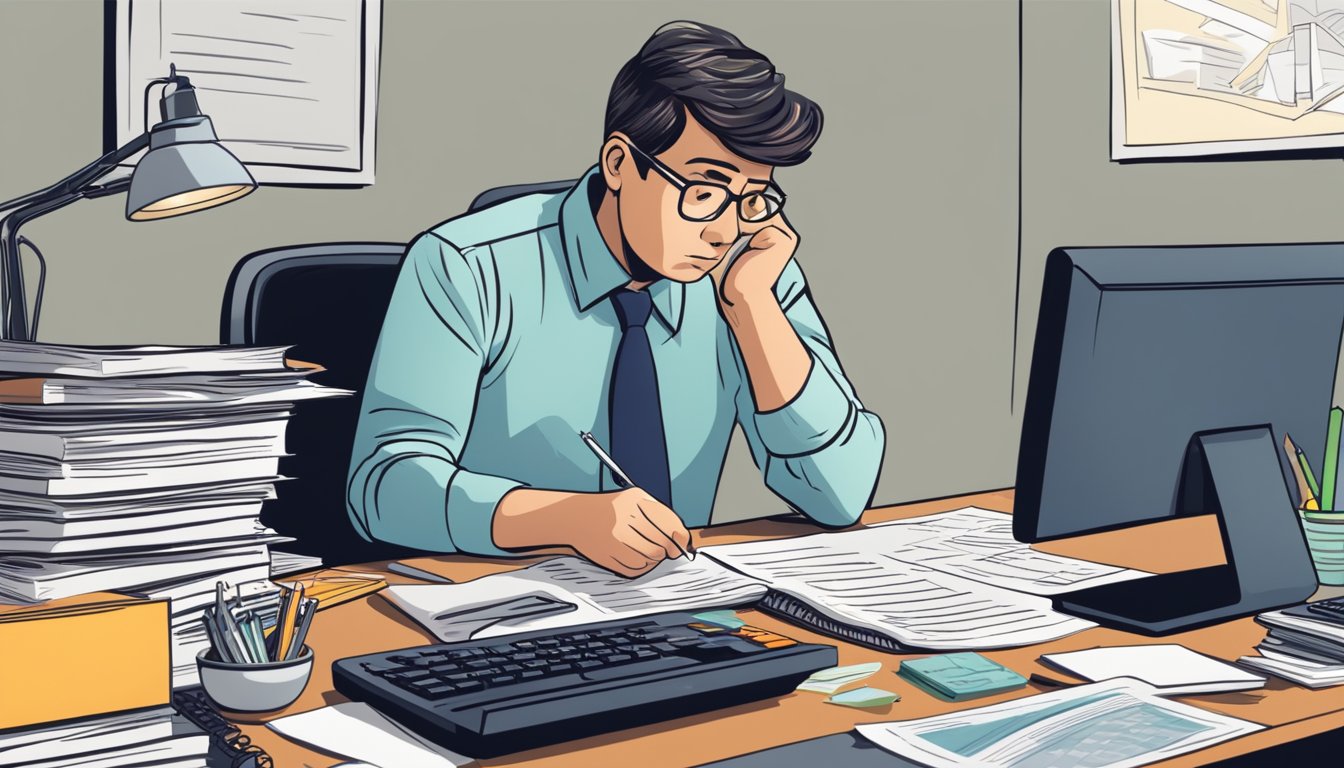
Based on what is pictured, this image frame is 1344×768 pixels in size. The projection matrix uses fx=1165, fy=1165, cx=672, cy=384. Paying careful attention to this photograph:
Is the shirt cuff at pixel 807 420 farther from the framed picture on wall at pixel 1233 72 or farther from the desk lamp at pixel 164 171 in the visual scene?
the framed picture on wall at pixel 1233 72

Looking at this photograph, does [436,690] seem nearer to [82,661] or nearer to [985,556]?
[82,661]

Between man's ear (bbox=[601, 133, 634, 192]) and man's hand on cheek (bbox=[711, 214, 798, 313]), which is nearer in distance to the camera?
man's ear (bbox=[601, 133, 634, 192])

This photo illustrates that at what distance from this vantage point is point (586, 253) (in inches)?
65.1

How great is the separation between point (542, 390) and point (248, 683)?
2.68 feet

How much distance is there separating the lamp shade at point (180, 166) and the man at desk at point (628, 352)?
280 millimetres

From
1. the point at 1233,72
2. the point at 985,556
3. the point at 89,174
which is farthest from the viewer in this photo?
the point at 1233,72

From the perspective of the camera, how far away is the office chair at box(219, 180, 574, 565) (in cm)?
159

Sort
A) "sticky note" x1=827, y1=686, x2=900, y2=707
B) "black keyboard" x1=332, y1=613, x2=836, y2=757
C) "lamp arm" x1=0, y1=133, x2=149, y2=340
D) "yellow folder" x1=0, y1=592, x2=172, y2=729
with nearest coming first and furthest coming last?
"yellow folder" x1=0, y1=592, x2=172, y2=729
"black keyboard" x1=332, y1=613, x2=836, y2=757
"sticky note" x1=827, y1=686, x2=900, y2=707
"lamp arm" x1=0, y1=133, x2=149, y2=340

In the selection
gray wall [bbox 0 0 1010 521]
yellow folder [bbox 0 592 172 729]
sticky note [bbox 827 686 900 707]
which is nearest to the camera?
yellow folder [bbox 0 592 172 729]

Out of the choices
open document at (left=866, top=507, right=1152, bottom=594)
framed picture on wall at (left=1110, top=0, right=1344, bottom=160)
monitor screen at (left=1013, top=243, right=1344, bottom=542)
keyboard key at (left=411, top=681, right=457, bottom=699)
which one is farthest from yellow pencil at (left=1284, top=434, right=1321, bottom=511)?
framed picture on wall at (left=1110, top=0, right=1344, bottom=160)

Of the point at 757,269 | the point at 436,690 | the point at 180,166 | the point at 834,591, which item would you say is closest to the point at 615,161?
the point at 757,269

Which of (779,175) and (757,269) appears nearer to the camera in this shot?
(757,269)

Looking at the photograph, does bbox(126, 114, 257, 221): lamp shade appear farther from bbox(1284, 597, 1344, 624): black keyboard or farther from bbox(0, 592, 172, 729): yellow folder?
bbox(1284, 597, 1344, 624): black keyboard

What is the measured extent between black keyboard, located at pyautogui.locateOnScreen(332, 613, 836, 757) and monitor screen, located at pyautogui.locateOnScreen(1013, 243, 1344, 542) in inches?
13.2
